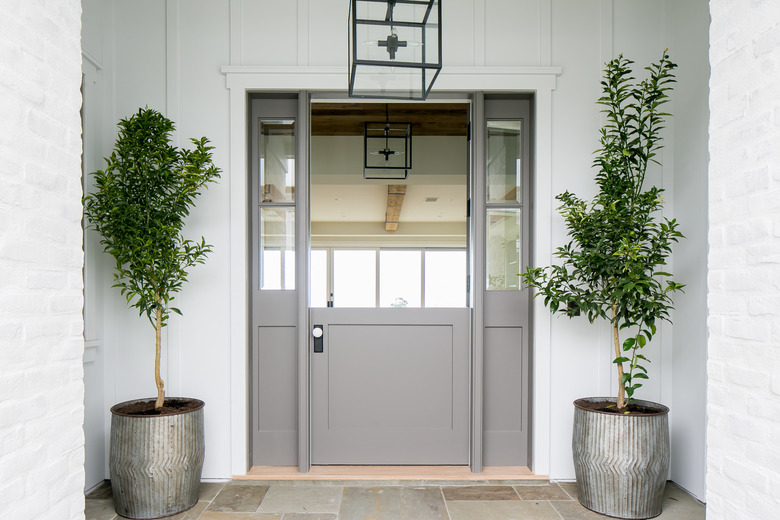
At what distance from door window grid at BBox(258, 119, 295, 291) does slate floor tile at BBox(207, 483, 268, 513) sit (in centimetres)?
104

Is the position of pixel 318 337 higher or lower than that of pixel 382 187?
lower

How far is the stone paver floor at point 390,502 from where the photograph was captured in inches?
103

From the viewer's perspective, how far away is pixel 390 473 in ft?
10.2

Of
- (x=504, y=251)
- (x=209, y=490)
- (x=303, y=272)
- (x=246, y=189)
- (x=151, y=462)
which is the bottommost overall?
(x=209, y=490)

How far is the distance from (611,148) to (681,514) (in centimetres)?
170

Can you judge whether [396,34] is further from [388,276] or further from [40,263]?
[388,276]

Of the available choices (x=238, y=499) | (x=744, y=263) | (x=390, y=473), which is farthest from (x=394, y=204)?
(x=744, y=263)

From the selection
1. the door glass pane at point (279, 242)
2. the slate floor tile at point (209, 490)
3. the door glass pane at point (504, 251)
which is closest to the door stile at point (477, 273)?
the door glass pane at point (504, 251)

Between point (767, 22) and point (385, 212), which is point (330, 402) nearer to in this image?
point (767, 22)

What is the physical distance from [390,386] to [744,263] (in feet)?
6.94

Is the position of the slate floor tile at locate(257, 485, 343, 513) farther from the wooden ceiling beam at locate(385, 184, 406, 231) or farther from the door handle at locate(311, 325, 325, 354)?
the wooden ceiling beam at locate(385, 184, 406, 231)

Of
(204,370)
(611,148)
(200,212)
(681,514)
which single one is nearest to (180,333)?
(204,370)

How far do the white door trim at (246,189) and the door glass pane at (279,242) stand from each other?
0.50ft

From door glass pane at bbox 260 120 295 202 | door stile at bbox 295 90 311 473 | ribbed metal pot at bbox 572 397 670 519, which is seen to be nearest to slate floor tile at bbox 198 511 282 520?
door stile at bbox 295 90 311 473
